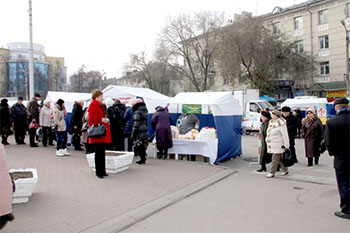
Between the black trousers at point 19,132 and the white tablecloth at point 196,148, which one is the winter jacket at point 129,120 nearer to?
the white tablecloth at point 196,148

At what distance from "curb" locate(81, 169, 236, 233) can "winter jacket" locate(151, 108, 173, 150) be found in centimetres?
265

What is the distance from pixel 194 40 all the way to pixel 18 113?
29.5 metres

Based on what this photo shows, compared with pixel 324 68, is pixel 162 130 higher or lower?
lower

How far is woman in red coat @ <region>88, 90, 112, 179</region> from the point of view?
6.93 metres

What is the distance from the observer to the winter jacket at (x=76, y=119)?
10.7 metres

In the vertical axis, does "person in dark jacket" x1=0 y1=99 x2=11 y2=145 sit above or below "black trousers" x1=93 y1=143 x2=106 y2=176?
above

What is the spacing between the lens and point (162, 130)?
31.4 ft

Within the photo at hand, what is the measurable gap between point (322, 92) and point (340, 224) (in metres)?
34.3

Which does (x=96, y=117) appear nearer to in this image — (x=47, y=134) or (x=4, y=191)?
(x=4, y=191)

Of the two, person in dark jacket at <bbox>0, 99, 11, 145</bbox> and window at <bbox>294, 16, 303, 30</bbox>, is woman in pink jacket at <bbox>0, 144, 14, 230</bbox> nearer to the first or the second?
person in dark jacket at <bbox>0, 99, 11, 145</bbox>

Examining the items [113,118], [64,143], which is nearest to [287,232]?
[113,118]

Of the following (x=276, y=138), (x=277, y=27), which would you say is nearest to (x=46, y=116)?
(x=276, y=138)

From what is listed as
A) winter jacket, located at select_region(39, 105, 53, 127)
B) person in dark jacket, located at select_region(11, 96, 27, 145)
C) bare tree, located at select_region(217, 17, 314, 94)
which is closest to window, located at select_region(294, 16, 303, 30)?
bare tree, located at select_region(217, 17, 314, 94)

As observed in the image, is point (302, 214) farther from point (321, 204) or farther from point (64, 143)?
point (64, 143)
